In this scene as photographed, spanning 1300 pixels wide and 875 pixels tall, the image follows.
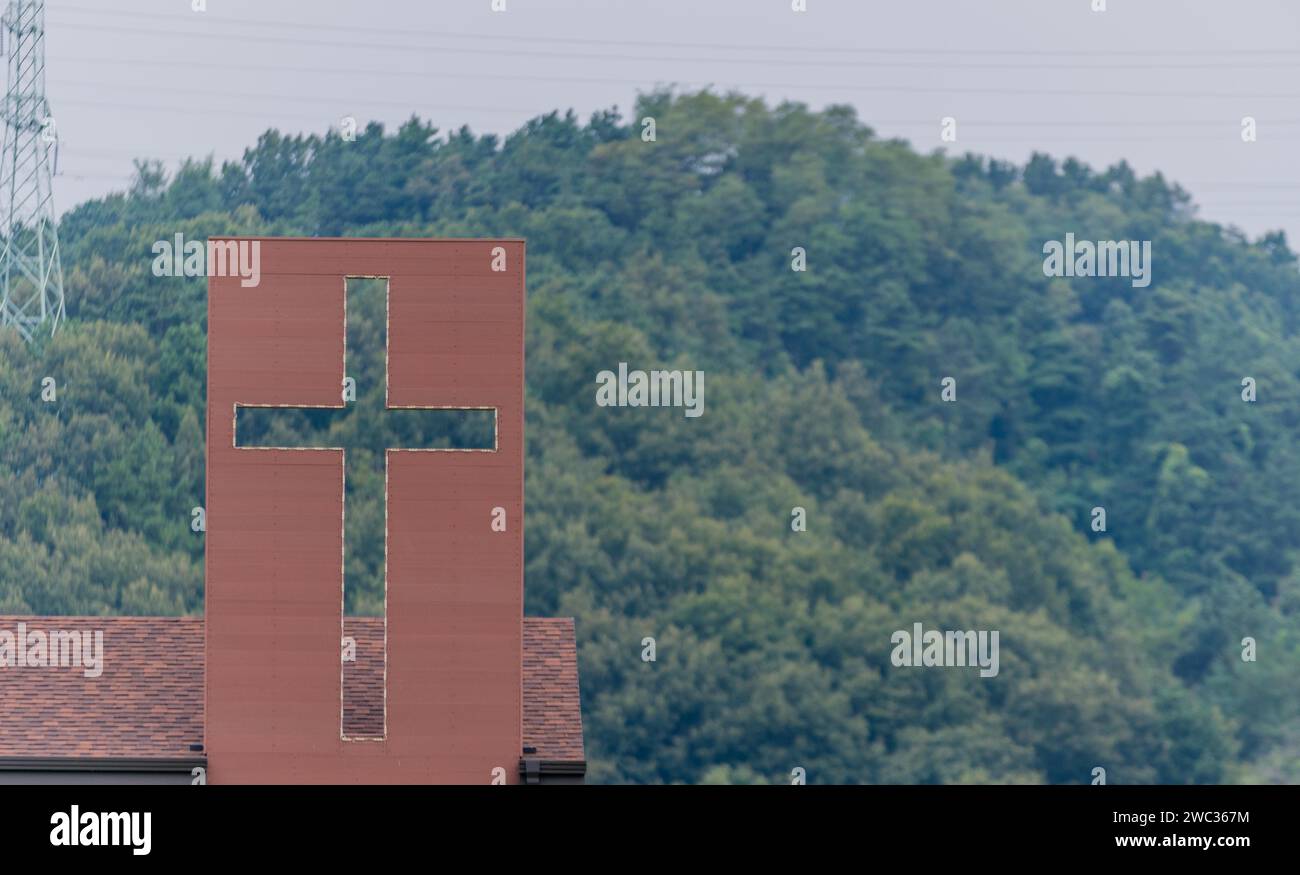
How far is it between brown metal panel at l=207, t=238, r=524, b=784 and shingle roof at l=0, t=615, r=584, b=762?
0.63 metres

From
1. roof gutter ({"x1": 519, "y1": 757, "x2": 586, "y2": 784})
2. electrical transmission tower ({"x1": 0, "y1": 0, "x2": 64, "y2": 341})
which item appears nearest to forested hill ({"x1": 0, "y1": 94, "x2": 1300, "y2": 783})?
electrical transmission tower ({"x1": 0, "y1": 0, "x2": 64, "y2": 341})

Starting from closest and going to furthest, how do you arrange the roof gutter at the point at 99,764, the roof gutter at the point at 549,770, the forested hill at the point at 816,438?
the roof gutter at the point at 549,770 < the roof gutter at the point at 99,764 < the forested hill at the point at 816,438

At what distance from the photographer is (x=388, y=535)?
63.7ft

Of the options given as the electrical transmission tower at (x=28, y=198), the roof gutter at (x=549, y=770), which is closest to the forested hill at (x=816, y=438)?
the electrical transmission tower at (x=28, y=198)

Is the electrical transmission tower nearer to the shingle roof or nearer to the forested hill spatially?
the forested hill

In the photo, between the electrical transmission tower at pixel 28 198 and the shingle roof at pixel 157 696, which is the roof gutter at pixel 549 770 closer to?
the shingle roof at pixel 157 696

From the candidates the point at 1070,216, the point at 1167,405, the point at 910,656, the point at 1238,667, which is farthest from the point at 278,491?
the point at 1070,216

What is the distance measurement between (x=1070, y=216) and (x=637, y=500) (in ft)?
67.2

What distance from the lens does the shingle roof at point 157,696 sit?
19.3 metres


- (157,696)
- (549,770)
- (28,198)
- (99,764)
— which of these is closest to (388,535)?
(549,770)

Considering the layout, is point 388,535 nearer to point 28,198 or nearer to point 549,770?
point 549,770

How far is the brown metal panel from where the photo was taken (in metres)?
18.8

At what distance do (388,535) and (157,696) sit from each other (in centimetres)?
313

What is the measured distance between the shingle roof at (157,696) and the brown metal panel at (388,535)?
633 mm
